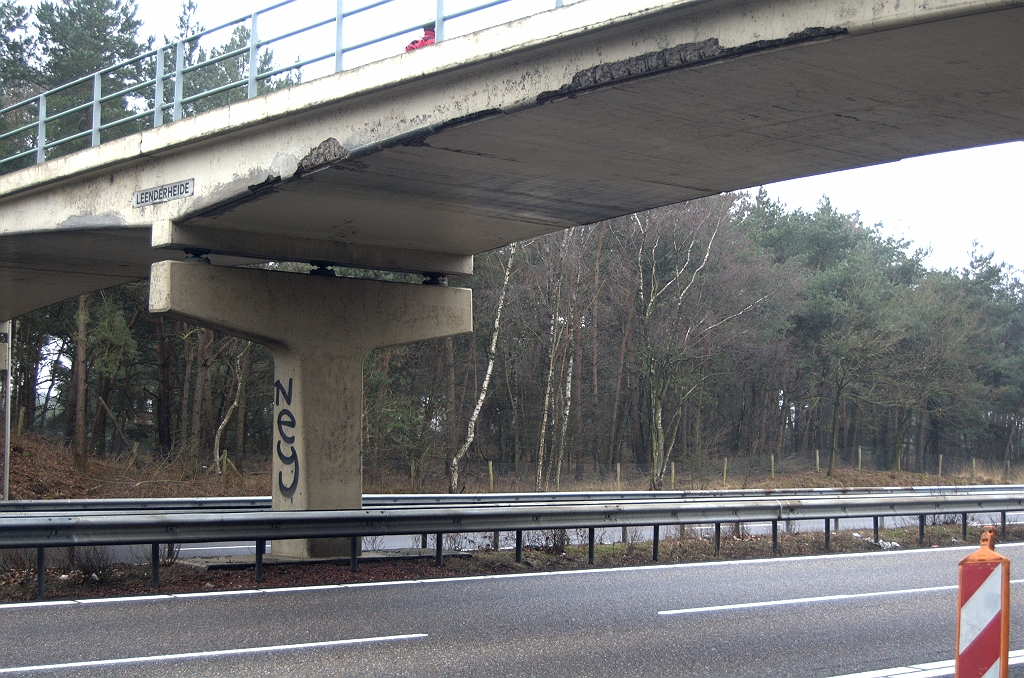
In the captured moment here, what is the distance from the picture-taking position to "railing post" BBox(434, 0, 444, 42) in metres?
10.2

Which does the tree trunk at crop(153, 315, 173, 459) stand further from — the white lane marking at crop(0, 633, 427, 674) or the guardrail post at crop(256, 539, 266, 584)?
the white lane marking at crop(0, 633, 427, 674)

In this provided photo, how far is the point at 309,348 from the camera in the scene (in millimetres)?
14078

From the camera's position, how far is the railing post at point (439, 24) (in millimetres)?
10234

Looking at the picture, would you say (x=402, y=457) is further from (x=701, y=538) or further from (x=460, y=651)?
(x=460, y=651)

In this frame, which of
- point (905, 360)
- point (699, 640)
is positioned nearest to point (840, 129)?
point (699, 640)

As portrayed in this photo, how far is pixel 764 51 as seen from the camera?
7590 mm

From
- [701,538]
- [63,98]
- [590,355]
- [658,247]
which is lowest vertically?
Result: [701,538]

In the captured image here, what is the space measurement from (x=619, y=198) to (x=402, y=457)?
2328 centimetres

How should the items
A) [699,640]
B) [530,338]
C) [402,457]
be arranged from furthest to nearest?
[530,338]
[402,457]
[699,640]

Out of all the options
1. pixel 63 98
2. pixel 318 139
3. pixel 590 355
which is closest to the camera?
pixel 318 139

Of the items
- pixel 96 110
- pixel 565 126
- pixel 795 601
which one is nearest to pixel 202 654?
pixel 565 126

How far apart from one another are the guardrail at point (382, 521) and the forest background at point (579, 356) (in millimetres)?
17057

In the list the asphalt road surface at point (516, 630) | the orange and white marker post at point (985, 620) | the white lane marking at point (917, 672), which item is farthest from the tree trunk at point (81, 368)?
the orange and white marker post at point (985, 620)

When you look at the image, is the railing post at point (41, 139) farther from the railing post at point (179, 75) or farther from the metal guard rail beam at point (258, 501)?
the metal guard rail beam at point (258, 501)
